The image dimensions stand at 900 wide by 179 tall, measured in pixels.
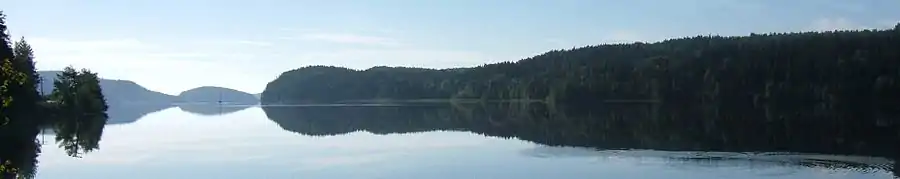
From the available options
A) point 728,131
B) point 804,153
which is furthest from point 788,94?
point 804,153

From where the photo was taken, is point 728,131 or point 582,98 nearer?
point 728,131

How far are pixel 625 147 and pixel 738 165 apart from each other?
7450 mm

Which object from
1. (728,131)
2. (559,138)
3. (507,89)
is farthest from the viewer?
(507,89)

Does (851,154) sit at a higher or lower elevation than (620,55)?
lower

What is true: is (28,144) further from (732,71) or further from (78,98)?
(732,71)

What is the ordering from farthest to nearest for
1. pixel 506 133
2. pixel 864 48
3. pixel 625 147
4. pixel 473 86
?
pixel 473 86
pixel 864 48
pixel 506 133
pixel 625 147

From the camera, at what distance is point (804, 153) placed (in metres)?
29.3

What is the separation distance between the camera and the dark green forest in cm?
1249

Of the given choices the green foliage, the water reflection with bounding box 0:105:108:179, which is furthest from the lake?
the green foliage

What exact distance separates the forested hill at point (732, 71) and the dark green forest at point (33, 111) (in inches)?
2379

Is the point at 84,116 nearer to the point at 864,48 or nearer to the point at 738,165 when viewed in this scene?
the point at 738,165

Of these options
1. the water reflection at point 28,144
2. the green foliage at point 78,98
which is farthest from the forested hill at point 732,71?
the green foliage at point 78,98

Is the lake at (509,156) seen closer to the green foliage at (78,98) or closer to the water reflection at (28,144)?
the water reflection at (28,144)

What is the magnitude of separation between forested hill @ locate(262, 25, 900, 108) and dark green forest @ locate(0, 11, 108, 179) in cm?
6041
